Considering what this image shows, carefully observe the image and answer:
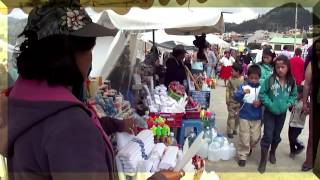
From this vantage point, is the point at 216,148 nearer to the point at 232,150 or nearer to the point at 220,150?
the point at 220,150

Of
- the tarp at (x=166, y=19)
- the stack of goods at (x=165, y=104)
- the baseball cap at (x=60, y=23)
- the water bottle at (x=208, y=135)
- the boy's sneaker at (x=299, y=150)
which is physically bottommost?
the boy's sneaker at (x=299, y=150)

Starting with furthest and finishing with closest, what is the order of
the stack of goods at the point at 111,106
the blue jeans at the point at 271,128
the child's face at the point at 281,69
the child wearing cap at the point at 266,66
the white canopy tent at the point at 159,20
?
the child wearing cap at the point at 266,66
the blue jeans at the point at 271,128
the child's face at the point at 281,69
the white canopy tent at the point at 159,20
the stack of goods at the point at 111,106

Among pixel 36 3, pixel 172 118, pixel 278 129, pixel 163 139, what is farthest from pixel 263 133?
pixel 36 3

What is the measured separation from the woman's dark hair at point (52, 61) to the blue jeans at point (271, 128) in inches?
128

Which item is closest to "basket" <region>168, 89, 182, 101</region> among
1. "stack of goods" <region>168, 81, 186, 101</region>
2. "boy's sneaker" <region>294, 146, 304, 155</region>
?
"stack of goods" <region>168, 81, 186, 101</region>

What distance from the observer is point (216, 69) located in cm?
1013

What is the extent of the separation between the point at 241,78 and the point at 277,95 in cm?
130

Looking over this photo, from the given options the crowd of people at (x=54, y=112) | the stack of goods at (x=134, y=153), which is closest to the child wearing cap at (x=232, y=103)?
the stack of goods at (x=134, y=153)

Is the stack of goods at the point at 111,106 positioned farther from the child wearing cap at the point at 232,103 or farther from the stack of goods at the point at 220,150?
the child wearing cap at the point at 232,103

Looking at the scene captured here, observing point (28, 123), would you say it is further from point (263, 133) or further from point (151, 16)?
point (263, 133)

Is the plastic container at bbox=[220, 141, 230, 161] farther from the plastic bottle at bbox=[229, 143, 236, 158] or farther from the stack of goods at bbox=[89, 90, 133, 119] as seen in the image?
the stack of goods at bbox=[89, 90, 133, 119]

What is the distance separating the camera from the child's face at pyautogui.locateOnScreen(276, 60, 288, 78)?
387 cm

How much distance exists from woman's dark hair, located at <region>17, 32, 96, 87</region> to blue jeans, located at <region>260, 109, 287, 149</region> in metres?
3.25

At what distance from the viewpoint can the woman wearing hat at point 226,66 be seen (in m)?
7.73
